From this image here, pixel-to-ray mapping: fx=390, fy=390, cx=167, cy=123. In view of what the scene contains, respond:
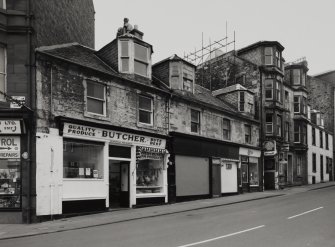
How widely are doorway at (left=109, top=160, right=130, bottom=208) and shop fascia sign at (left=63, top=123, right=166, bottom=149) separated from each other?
1.33 m

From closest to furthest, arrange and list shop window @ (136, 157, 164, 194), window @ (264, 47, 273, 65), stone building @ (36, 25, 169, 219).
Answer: stone building @ (36, 25, 169, 219), shop window @ (136, 157, 164, 194), window @ (264, 47, 273, 65)

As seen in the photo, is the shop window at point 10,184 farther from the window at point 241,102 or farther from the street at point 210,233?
the window at point 241,102

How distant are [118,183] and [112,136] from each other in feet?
10.2

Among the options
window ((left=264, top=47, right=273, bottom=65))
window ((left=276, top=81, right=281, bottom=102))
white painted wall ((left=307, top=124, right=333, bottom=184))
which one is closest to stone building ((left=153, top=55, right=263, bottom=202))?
window ((left=276, top=81, right=281, bottom=102))

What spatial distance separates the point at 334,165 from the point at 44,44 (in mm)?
44225

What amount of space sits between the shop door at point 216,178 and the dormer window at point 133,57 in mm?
8756

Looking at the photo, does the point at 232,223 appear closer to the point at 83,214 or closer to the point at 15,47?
the point at 83,214

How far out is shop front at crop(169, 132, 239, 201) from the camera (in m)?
23.4

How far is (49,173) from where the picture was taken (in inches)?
631

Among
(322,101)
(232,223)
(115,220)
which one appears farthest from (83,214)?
(322,101)

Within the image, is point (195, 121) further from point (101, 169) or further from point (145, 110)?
point (101, 169)

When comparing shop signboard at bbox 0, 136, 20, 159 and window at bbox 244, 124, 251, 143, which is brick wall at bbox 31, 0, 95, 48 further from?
window at bbox 244, 124, 251, 143

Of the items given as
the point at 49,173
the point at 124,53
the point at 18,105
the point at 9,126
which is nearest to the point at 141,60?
the point at 124,53

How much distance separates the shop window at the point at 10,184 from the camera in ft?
49.8
